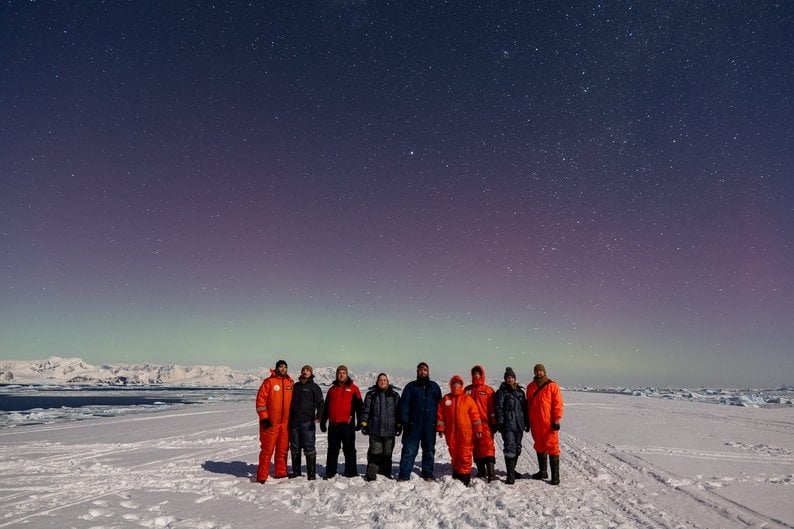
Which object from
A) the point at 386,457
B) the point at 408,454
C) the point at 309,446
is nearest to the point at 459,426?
the point at 408,454

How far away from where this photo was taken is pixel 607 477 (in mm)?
8586

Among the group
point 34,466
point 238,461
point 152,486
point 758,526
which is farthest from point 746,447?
point 34,466

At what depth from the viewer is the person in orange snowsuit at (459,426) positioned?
809cm

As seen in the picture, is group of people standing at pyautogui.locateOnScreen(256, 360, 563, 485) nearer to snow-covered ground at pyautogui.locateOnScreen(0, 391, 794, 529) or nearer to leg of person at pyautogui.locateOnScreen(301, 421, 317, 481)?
leg of person at pyautogui.locateOnScreen(301, 421, 317, 481)

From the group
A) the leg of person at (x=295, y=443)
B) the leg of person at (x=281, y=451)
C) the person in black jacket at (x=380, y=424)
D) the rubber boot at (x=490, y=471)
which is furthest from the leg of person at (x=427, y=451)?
the leg of person at (x=281, y=451)

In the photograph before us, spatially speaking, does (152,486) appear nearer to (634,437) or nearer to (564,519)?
(564,519)

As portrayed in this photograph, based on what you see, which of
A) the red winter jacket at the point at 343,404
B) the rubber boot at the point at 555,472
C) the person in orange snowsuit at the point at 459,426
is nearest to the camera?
the rubber boot at the point at 555,472

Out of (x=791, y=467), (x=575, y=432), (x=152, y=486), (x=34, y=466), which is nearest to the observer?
(x=152, y=486)

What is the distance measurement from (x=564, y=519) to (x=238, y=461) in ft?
26.5

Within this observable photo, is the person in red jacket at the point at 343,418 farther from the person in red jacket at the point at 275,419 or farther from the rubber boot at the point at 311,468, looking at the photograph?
the person in red jacket at the point at 275,419

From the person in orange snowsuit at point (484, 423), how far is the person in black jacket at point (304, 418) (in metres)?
3.04

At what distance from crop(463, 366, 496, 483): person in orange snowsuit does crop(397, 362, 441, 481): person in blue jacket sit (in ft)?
2.43

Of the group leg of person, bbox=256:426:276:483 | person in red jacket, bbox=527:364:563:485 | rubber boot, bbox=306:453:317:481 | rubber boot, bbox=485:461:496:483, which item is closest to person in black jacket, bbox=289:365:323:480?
rubber boot, bbox=306:453:317:481

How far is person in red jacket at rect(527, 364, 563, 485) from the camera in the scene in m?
8.01
